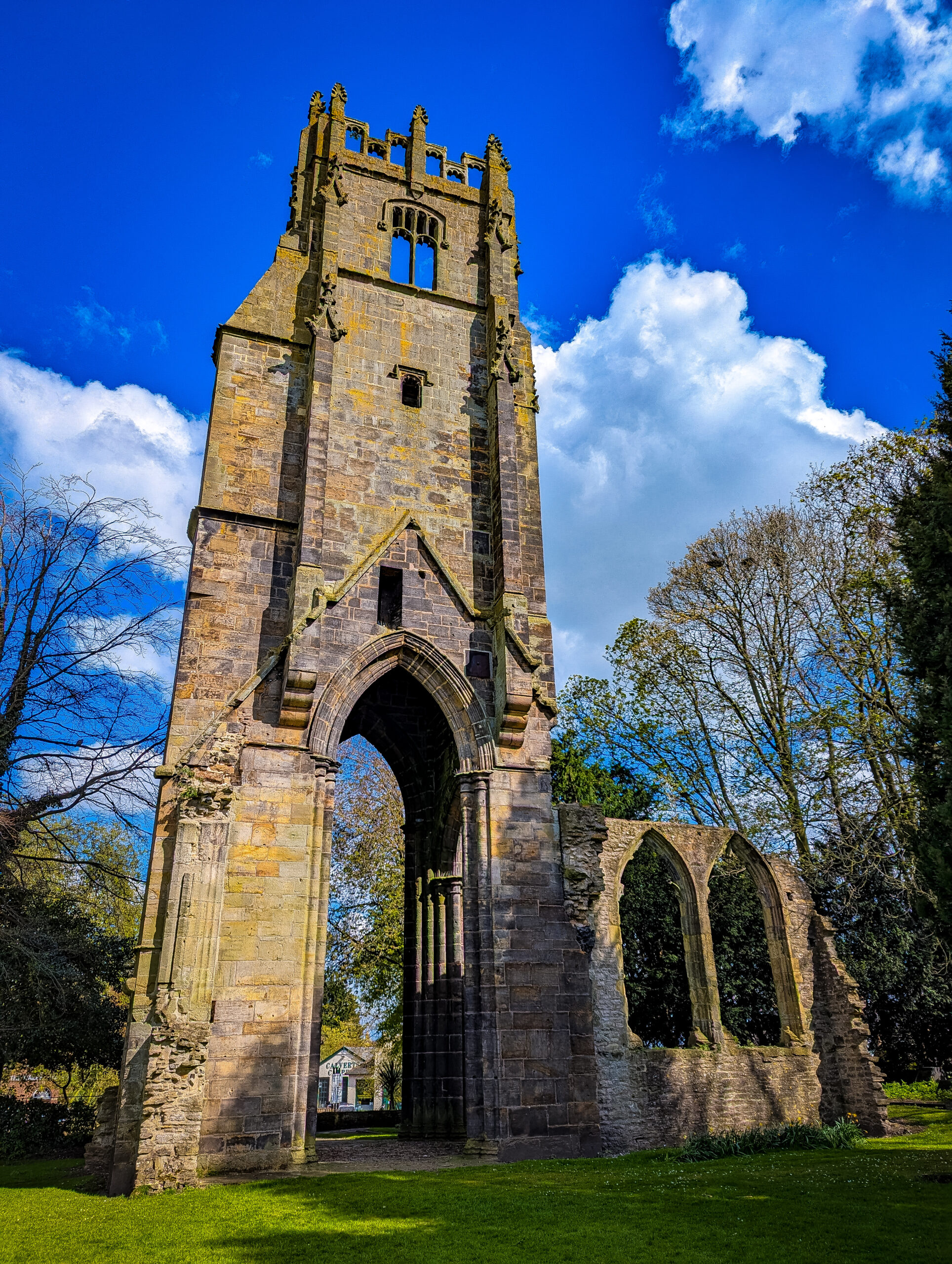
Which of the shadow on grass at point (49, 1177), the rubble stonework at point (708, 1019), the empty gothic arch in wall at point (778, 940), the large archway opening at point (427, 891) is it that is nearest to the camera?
the shadow on grass at point (49, 1177)

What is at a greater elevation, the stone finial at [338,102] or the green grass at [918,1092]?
the stone finial at [338,102]

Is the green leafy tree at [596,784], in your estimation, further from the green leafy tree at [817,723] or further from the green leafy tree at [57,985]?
the green leafy tree at [57,985]

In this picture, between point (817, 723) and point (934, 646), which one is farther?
point (817, 723)

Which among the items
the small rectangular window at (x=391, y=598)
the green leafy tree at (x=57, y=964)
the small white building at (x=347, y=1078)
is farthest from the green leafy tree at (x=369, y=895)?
the small white building at (x=347, y=1078)

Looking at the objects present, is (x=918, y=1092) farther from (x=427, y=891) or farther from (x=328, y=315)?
(x=328, y=315)

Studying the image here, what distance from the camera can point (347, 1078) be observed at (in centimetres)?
4269

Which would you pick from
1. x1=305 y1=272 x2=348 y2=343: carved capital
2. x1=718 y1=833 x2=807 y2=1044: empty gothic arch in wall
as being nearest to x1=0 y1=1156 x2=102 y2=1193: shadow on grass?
x1=718 y1=833 x2=807 y2=1044: empty gothic arch in wall

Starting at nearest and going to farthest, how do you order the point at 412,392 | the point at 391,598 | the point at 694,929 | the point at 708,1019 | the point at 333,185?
the point at 391,598
the point at 708,1019
the point at 694,929
the point at 412,392
the point at 333,185

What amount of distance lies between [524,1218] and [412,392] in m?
11.8

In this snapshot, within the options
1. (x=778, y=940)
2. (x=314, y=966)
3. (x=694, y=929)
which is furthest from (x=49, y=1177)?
(x=778, y=940)

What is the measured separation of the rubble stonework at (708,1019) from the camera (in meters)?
12.2

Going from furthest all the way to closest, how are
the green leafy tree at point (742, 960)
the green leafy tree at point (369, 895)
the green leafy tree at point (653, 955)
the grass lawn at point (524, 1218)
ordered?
1. the green leafy tree at point (369, 895)
2. the green leafy tree at point (653, 955)
3. the green leafy tree at point (742, 960)
4. the grass lawn at point (524, 1218)

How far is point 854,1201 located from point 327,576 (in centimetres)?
930

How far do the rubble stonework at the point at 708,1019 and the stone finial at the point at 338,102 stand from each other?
13.0 metres
